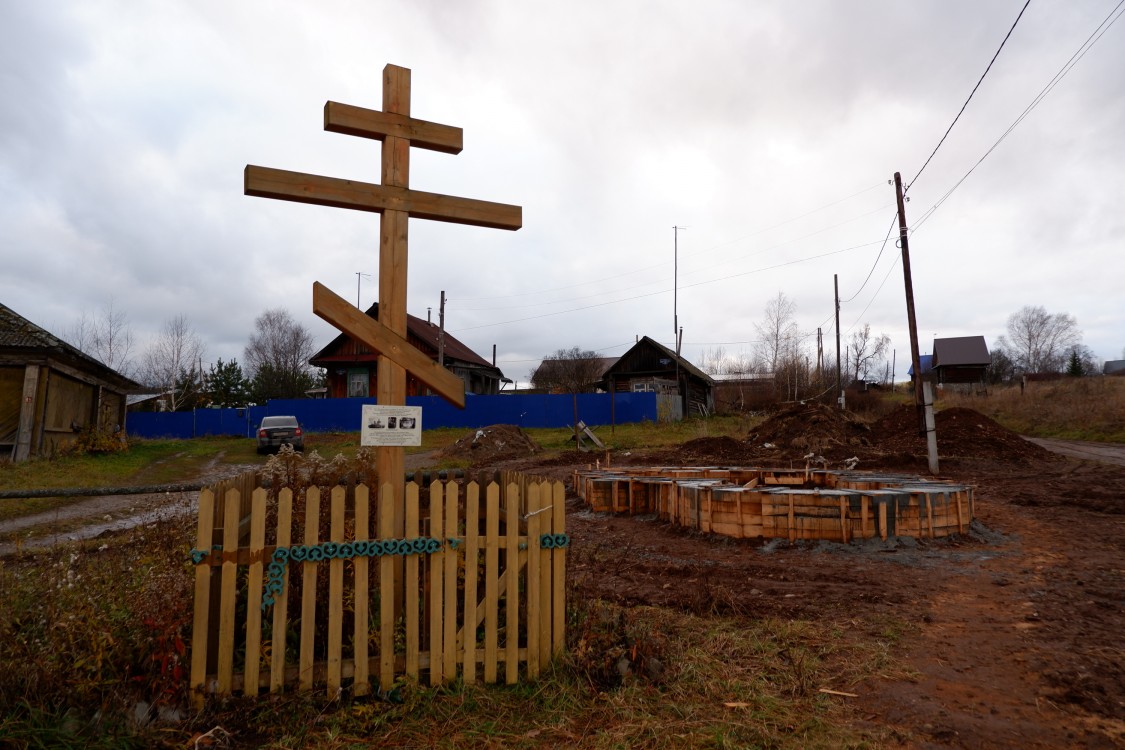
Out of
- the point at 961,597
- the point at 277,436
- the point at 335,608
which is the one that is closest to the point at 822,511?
the point at 961,597

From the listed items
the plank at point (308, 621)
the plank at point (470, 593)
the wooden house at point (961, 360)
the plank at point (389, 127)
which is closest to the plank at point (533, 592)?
the plank at point (470, 593)

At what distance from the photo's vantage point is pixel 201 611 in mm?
2965

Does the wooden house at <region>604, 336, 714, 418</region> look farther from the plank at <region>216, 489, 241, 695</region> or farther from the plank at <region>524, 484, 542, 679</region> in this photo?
the plank at <region>216, 489, 241, 695</region>

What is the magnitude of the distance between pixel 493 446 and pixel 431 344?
1662 cm

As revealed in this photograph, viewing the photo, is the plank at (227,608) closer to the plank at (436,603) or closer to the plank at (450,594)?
the plank at (436,603)

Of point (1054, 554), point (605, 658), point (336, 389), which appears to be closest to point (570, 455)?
point (1054, 554)

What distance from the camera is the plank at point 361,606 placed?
10.2ft

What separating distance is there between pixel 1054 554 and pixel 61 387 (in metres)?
23.1

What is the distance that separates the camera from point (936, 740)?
281cm

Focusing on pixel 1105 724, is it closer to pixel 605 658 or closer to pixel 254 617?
pixel 605 658

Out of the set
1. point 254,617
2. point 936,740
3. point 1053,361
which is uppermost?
point 1053,361

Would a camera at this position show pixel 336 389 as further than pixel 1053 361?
No

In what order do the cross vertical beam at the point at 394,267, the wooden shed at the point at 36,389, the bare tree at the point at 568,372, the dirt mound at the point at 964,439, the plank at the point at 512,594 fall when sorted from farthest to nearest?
the bare tree at the point at 568,372 < the dirt mound at the point at 964,439 < the wooden shed at the point at 36,389 < the cross vertical beam at the point at 394,267 < the plank at the point at 512,594

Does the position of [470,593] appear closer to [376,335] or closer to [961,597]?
[376,335]
